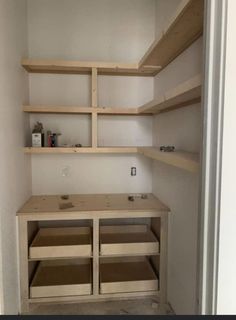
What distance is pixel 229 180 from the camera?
2.33 feet

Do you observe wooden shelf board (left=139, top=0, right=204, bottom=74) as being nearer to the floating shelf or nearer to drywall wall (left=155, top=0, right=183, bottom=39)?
drywall wall (left=155, top=0, right=183, bottom=39)

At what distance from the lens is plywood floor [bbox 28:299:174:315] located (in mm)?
1889

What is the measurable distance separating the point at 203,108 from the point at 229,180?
223 mm

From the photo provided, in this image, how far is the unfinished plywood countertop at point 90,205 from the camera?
1933mm

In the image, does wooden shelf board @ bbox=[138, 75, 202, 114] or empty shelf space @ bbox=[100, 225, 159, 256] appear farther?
empty shelf space @ bbox=[100, 225, 159, 256]

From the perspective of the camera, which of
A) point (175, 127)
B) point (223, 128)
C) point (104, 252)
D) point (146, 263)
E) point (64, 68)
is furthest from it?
point (146, 263)

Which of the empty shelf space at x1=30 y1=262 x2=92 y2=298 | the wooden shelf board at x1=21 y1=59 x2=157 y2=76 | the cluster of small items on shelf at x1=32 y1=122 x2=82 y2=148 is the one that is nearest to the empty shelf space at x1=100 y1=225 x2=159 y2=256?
the empty shelf space at x1=30 y1=262 x2=92 y2=298

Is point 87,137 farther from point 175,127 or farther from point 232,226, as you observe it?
point 232,226

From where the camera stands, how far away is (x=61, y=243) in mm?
2105

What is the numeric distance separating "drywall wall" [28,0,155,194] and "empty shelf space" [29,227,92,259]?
0.37m

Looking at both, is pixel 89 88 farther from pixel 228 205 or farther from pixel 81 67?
pixel 228 205

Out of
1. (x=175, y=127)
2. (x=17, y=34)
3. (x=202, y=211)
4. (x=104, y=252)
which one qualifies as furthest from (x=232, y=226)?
(x=17, y=34)

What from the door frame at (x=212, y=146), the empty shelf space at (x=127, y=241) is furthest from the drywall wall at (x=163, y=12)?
the empty shelf space at (x=127, y=241)

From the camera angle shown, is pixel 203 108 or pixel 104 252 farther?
pixel 104 252
